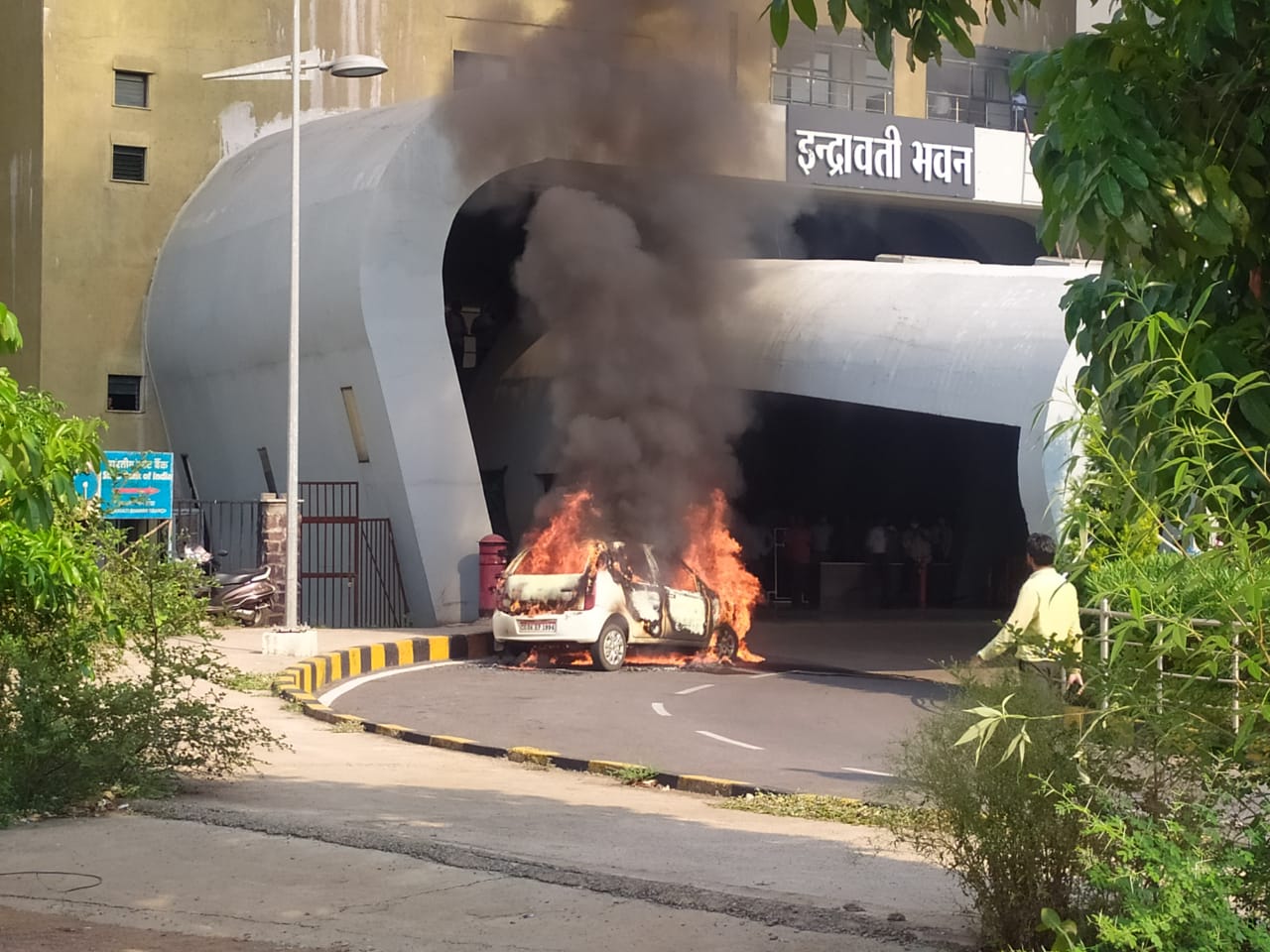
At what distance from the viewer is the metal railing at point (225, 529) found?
96.6 ft

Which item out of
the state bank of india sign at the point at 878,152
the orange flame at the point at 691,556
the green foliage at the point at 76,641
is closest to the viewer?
the green foliage at the point at 76,641

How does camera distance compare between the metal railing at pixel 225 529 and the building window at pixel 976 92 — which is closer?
the metal railing at pixel 225 529

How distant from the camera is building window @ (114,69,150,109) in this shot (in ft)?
99.5

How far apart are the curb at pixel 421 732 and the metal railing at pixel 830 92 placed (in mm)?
20618

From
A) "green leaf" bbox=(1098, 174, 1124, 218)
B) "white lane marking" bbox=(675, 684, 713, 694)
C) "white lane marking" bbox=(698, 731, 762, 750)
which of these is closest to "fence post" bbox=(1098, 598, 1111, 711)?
"green leaf" bbox=(1098, 174, 1124, 218)

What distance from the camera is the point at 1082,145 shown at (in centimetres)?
485

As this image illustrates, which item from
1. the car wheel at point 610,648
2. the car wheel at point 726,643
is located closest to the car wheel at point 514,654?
the car wheel at point 610,648

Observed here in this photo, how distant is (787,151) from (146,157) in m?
11.3

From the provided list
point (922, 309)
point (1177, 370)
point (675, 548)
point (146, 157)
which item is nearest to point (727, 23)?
→ point (922, 309)

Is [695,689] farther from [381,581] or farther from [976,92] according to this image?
[976,92]

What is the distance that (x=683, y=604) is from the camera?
20875mm

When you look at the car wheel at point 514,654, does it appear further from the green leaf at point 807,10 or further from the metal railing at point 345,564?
the green leaf at point 807,10

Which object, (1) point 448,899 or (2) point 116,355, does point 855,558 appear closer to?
(2) point 116,355

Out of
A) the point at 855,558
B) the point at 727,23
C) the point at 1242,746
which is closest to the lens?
the point at 1242,746
